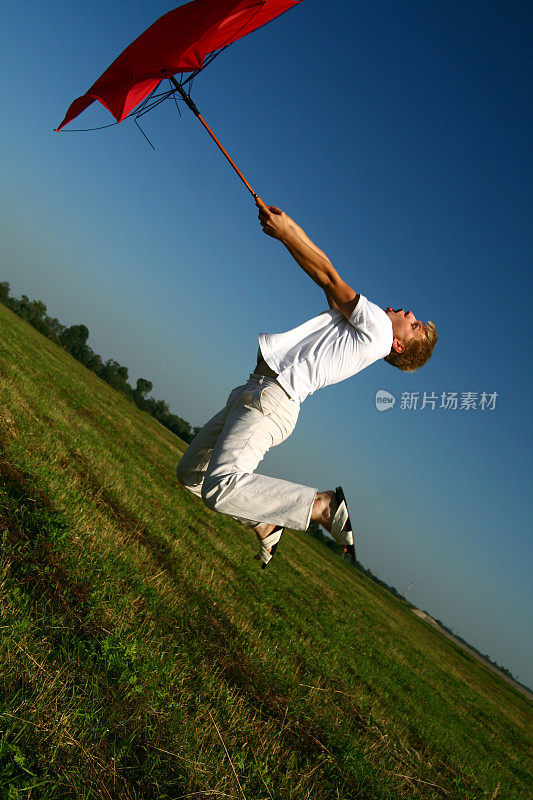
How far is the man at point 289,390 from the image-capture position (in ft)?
13.9

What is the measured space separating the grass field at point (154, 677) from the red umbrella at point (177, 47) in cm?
360

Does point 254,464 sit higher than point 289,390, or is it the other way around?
point 289,390

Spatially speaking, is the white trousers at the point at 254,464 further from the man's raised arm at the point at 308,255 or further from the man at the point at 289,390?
the man's raised arm at the point at 308,255

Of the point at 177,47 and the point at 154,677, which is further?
the point at 177,47

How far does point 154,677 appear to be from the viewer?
3551 millimetres

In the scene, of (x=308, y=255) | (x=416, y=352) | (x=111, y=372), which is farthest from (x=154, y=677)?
(x=111, y=372)

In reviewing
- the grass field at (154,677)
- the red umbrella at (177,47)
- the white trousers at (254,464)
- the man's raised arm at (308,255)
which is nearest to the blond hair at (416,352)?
the man's raised arm at (308,255)

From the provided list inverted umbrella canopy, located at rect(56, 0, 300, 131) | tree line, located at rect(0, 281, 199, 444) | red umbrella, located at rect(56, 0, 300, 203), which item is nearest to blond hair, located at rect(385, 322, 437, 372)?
red umbrella, located at rect(56, 0, 300, 203)

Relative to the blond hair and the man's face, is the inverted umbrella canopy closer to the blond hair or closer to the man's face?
the man's face

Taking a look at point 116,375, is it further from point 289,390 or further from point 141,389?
point 289,390

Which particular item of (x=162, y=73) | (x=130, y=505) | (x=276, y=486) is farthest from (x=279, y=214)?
(x=130, y=505)

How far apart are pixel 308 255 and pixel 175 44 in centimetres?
242

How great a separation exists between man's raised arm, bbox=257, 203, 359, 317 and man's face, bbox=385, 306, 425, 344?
683mm

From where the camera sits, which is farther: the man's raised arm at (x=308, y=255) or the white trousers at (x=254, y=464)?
the man's raised arm at (x=308, y=255)
